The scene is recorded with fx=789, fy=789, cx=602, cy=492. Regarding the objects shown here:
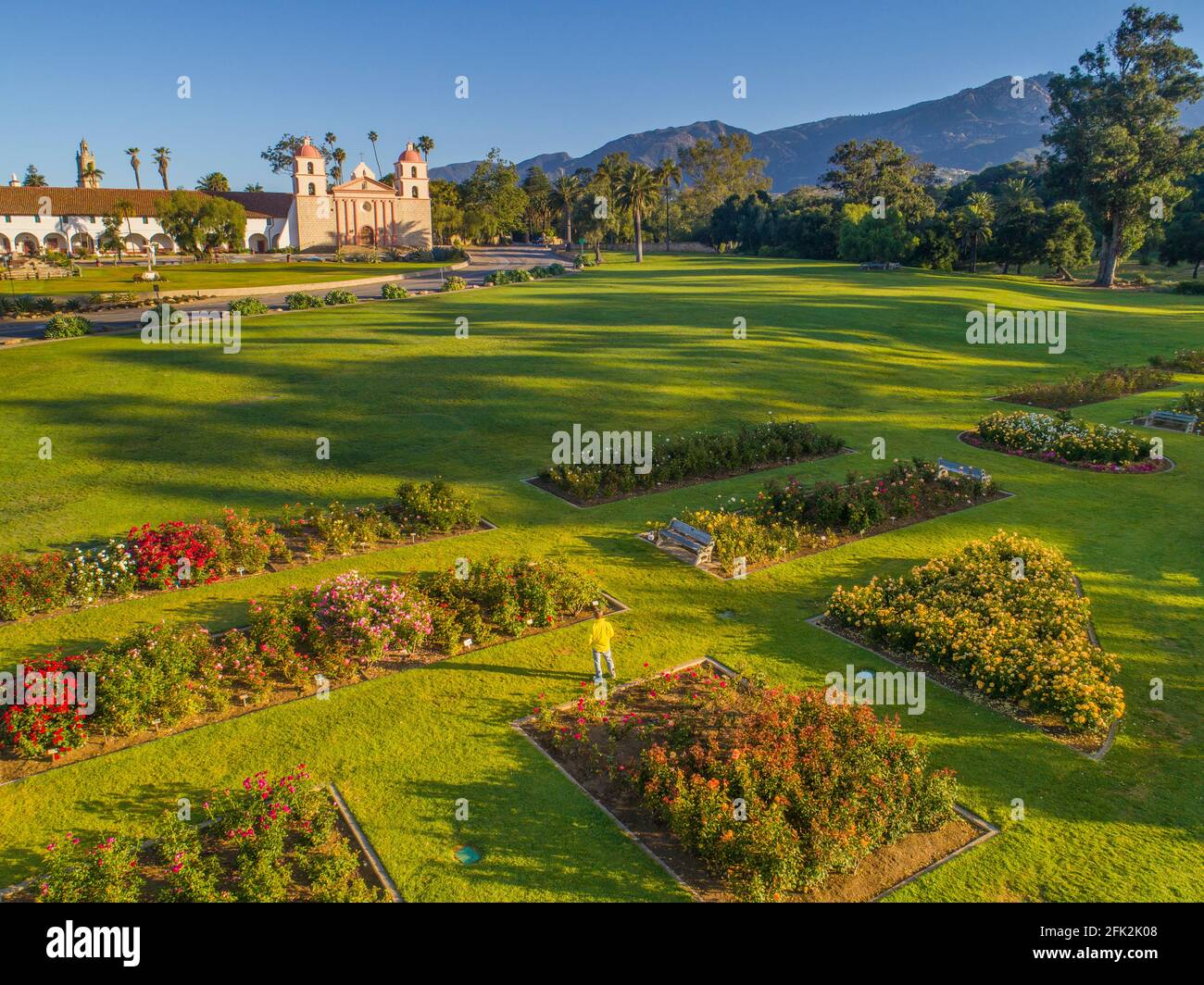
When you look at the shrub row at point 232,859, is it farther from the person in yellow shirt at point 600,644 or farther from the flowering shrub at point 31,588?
the flowering shrub at point 31,588

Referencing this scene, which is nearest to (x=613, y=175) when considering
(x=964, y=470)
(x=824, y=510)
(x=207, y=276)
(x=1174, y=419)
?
(x=207, y=276)

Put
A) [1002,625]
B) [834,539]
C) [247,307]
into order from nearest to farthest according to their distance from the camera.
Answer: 1. [1002,625]
2. [834,539]
3. [247,307]

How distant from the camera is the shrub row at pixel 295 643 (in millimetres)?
9883

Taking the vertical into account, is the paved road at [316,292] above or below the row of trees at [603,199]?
below

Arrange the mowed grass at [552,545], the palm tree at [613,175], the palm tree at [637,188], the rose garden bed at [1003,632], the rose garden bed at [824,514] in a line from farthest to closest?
the palm tree at [613,175], the palm tree at [637,188], the rose garden bed at [824,514], the rose garden bed at [1003,632], the mowed grass at [552,545]

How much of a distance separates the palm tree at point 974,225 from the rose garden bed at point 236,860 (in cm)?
8315

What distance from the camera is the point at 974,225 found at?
76.2 m

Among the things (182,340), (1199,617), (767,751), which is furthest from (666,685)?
(182,340)

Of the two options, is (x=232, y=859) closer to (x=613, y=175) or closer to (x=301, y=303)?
(x=301, y=303)

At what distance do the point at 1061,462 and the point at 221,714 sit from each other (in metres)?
20.9

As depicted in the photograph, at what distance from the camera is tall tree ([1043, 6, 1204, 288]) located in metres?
61.6

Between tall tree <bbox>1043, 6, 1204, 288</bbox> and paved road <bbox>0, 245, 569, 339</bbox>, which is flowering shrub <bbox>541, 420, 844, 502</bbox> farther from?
tall tree <bbox>1043, 6, 1204, 288</bbox>

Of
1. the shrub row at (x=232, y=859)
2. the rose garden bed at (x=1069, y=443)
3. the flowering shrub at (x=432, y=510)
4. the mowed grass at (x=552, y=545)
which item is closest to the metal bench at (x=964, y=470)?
the mowed grass at (x=552, y=545)

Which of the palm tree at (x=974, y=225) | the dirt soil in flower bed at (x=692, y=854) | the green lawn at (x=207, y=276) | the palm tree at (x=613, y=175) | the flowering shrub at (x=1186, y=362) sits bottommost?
the dirt soil in flower bed at (x=692, y=854)
